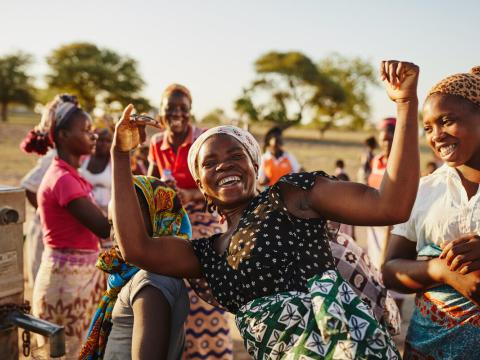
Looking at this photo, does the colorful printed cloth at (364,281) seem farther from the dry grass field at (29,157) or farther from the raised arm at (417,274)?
the dry grass field at (29,157)

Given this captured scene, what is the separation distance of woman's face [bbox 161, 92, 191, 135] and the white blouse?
2302 mm

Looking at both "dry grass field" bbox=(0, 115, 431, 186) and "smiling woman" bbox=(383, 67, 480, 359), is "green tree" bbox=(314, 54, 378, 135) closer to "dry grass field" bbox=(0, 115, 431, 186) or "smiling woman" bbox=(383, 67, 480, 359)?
"dry grass field" bbox=(0, 115, 431, 186)

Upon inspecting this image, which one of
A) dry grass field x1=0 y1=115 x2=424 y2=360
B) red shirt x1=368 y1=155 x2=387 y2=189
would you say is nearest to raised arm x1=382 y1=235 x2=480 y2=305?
red shirt x1=368 y1=155 x2=387 y2=189

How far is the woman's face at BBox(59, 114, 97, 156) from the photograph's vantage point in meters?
3.29

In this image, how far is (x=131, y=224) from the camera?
1.83m

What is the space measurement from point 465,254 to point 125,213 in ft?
3.98

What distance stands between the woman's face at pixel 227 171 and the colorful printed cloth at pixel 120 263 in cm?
38

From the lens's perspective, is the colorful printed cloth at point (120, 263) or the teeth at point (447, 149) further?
the colorful printed cloth at point (120, 263)

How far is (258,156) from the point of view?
2.00m

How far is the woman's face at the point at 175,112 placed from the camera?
3.92 meters

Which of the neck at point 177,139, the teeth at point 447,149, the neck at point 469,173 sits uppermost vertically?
the teeth at point 447,149

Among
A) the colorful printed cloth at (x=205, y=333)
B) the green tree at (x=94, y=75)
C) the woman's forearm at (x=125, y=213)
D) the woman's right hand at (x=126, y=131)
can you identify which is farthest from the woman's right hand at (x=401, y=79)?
the green tree at (x=94, y=75)

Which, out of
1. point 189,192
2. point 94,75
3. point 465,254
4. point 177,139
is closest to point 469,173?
point 465,254

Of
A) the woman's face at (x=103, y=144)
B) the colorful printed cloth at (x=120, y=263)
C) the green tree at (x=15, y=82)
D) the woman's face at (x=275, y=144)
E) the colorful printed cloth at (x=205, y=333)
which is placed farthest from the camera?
the green tree at (x=15, y=82)
